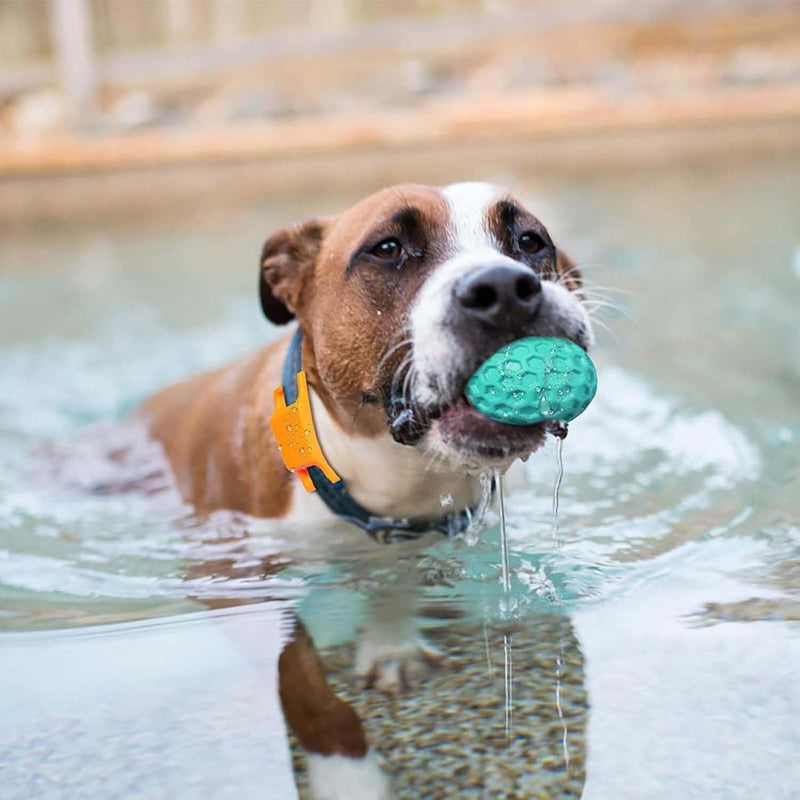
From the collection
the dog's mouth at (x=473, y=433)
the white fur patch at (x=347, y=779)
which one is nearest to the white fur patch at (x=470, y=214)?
the dog's mouth at (x=473, y=433)

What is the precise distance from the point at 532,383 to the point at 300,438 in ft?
2.63

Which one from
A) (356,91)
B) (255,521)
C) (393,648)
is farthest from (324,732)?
(356,91)

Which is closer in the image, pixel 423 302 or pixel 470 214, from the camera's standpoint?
pixel 423 302

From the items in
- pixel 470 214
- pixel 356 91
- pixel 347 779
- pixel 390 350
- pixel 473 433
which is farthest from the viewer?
pixel 356 91

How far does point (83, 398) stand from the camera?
5.72m

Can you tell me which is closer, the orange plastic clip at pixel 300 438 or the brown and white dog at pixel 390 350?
the brown and white dog at pixel 390 350

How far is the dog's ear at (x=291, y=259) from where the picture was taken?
3.22 metres

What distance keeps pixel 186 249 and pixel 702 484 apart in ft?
22.3

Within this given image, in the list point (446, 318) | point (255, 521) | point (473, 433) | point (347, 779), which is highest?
point (446, 318)

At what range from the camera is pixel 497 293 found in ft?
→ 7.89

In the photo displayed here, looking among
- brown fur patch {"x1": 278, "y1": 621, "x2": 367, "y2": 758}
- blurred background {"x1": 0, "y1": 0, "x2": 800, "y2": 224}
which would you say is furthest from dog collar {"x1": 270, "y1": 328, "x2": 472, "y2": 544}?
blurred background {"x1": 0, "y1": 0, "x2": 800, "y2": 224}

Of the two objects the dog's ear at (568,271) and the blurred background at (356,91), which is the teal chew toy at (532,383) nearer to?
the dog's ear at (568,271)

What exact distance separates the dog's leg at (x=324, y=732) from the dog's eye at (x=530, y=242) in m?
1.10

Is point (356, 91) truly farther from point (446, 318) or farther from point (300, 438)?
point (446, 318)
